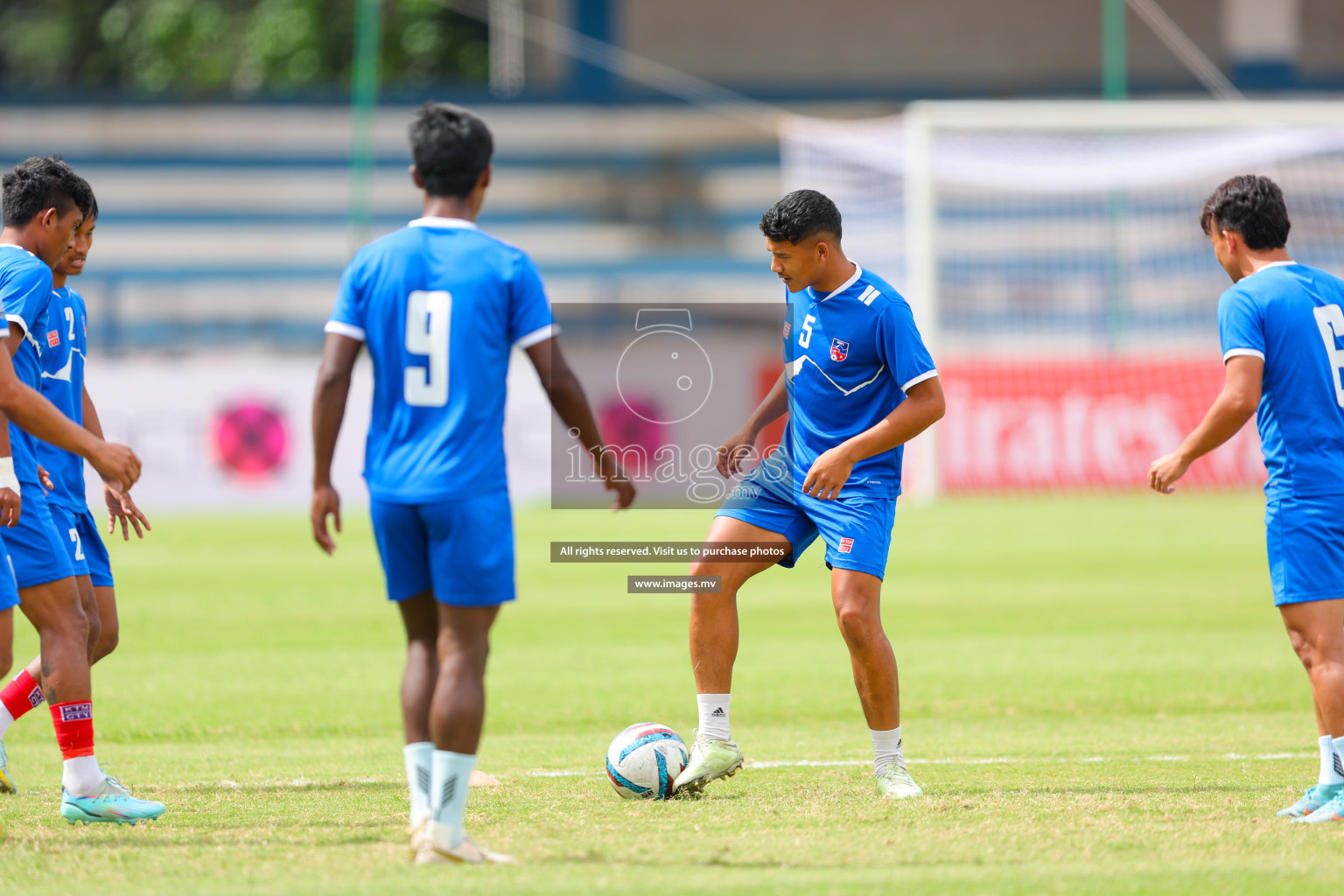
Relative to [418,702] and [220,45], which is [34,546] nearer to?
[418,702]

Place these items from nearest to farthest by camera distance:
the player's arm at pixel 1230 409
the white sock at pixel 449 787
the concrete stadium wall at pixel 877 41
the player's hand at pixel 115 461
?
the white sock at pixel 449 787 → the player's hand at pixel 115 461 → the player's arm at pixel 1230 409 → the concrete stadium wall at pixel 877 41

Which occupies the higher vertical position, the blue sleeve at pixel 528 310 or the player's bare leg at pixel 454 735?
the blue sleeve at pixel 528 310

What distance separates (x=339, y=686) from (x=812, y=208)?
200 inches

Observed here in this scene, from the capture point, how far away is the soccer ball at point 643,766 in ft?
19.6

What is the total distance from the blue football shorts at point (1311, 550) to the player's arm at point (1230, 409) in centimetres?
35

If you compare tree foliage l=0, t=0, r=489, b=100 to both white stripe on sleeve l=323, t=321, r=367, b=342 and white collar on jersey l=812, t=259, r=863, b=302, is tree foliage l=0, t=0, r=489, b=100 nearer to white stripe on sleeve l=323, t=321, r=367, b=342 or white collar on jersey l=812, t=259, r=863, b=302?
white collar on jersey l=812, t=259, r=863, b=302

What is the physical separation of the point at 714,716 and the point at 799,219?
2.04m

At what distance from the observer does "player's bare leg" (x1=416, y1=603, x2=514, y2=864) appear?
459cm

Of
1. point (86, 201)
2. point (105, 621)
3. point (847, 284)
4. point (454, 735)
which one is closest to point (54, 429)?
point (86, 201)

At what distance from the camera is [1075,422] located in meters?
23.9

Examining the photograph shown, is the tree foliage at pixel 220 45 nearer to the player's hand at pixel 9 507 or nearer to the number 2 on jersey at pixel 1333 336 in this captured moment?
the player's hand at pixel 9 507

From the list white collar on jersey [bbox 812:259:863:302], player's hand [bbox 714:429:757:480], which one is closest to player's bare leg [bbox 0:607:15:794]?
player's hand [bbox 714:429:757:480]

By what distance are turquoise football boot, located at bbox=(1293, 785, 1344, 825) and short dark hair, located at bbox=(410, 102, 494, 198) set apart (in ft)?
11.6

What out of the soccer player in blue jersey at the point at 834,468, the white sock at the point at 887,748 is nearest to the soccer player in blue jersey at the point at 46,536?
the soccer player in blue jersey at the point at 834,468
